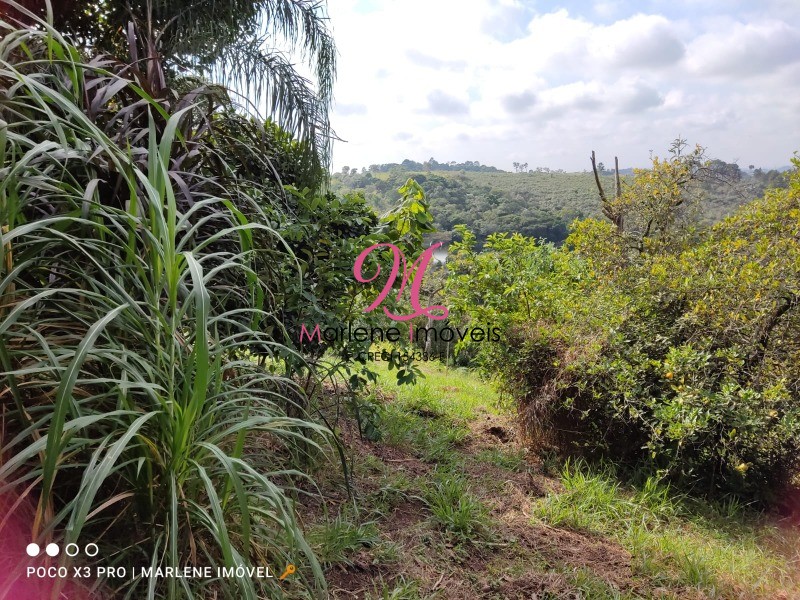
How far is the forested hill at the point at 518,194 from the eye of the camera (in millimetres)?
6750

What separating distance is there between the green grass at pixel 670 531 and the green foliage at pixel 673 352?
212 mm

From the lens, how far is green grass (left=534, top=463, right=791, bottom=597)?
2031mm

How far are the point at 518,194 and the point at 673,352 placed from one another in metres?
25.0

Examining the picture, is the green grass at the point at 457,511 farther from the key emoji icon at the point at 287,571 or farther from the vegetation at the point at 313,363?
the key emoji icon at the point at 287,571

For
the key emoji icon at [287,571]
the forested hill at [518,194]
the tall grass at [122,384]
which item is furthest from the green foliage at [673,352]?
the tall grass at [122,384]

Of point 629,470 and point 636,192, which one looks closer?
point 629,470

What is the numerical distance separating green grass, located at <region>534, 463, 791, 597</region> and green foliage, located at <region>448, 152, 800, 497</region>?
0.21 meters

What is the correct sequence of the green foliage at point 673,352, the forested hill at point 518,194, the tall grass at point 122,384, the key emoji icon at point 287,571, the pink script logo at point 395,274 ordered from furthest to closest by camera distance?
the forested hill at point 518,194 → the green foliage at point 673,352 → the pink script logo at point 395,274 → the key emoji icon at point 287,571 → the tall grass at point 122,384

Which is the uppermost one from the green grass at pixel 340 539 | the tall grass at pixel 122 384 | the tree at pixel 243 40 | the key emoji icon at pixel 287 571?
the tree at pixel 243 40

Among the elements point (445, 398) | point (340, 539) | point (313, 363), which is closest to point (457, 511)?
point (340, 539)

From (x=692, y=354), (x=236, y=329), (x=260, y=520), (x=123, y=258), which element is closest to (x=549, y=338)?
(x=692, y=354)

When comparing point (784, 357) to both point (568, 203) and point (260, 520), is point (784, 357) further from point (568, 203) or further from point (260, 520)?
point (568, 203)

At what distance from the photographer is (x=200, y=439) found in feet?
3.59

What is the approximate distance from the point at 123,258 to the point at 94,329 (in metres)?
0.44
